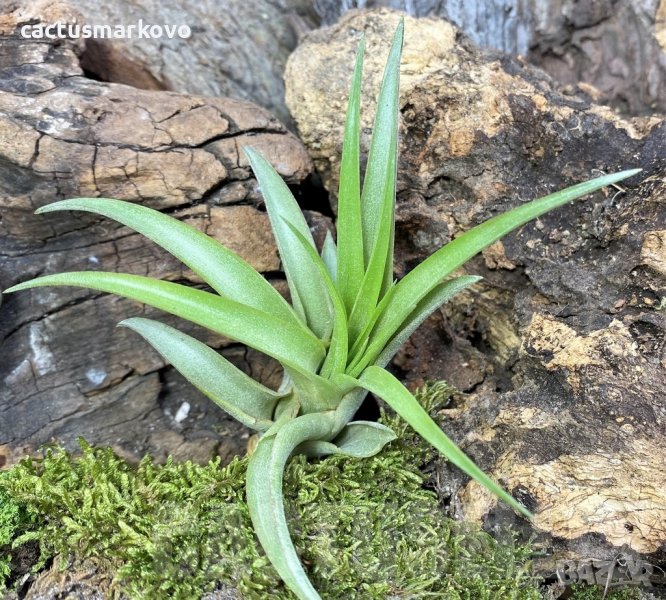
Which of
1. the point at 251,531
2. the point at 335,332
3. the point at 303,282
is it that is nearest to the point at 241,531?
the point at 251,531

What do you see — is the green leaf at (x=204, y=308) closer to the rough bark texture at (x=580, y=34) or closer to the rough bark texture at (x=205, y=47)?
the rough bark texture at (x=205, y=47)

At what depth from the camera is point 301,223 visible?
53.4 inches

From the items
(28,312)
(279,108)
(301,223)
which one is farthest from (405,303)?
(279,108)

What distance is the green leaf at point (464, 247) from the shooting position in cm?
99

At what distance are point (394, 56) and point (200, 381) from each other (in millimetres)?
793

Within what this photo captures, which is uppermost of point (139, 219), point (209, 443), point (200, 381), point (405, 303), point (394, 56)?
point (394, 56)

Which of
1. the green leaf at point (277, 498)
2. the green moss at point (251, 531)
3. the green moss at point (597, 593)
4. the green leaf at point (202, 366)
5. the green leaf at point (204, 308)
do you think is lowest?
the green moss at point (597, 593)

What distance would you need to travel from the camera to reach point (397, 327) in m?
1.18

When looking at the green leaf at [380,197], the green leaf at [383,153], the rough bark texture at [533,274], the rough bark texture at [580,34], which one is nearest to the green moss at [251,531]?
the rough bark texture at [533,274]

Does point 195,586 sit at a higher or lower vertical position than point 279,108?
lower

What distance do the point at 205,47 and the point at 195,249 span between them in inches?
43.1

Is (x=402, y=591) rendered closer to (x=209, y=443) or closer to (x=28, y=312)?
(x=209, y=443)

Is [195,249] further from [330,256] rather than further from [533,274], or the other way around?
[533,274]

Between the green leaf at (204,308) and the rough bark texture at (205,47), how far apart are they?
980mm
